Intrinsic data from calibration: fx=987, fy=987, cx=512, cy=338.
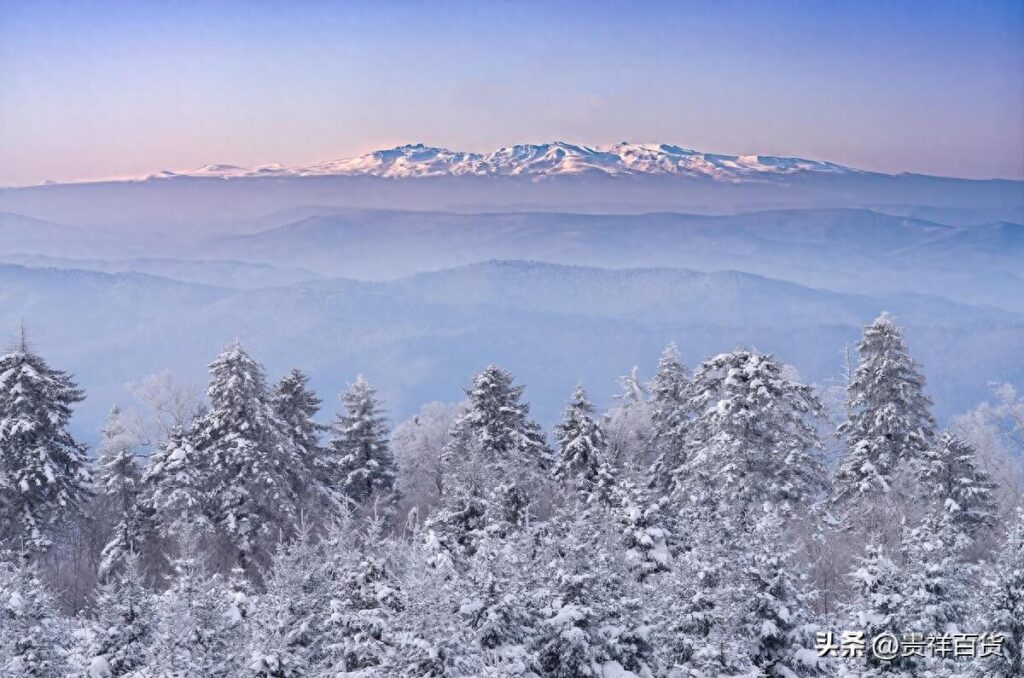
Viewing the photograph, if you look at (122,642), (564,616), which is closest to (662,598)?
(564,616)

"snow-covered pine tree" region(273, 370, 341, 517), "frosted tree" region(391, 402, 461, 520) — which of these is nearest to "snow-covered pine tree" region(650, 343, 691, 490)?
"frosted tree" region(391, 402, 461, 520)

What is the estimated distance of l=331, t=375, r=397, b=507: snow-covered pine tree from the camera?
47.0 m

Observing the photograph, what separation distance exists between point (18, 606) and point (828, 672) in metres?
16.4

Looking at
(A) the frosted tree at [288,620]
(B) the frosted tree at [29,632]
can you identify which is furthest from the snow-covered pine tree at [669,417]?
(B) the frosted tree at [29,632]

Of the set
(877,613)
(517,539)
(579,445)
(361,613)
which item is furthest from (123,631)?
(579,445)

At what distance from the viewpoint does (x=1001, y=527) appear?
114 ft

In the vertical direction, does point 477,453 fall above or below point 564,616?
below

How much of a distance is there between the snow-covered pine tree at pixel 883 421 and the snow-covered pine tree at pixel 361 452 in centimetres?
2091

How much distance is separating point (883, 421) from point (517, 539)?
21367mm

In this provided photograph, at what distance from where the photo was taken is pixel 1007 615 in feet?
56.9

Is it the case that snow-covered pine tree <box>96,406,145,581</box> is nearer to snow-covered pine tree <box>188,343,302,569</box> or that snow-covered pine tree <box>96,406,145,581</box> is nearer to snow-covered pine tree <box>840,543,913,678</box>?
snow-covered pine tree <box>188,343,302,569</box>

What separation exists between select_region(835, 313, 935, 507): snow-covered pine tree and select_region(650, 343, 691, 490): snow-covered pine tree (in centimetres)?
719

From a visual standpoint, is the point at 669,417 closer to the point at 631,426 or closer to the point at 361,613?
the point at 631,426

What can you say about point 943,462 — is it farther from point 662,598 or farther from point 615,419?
point 615,419
